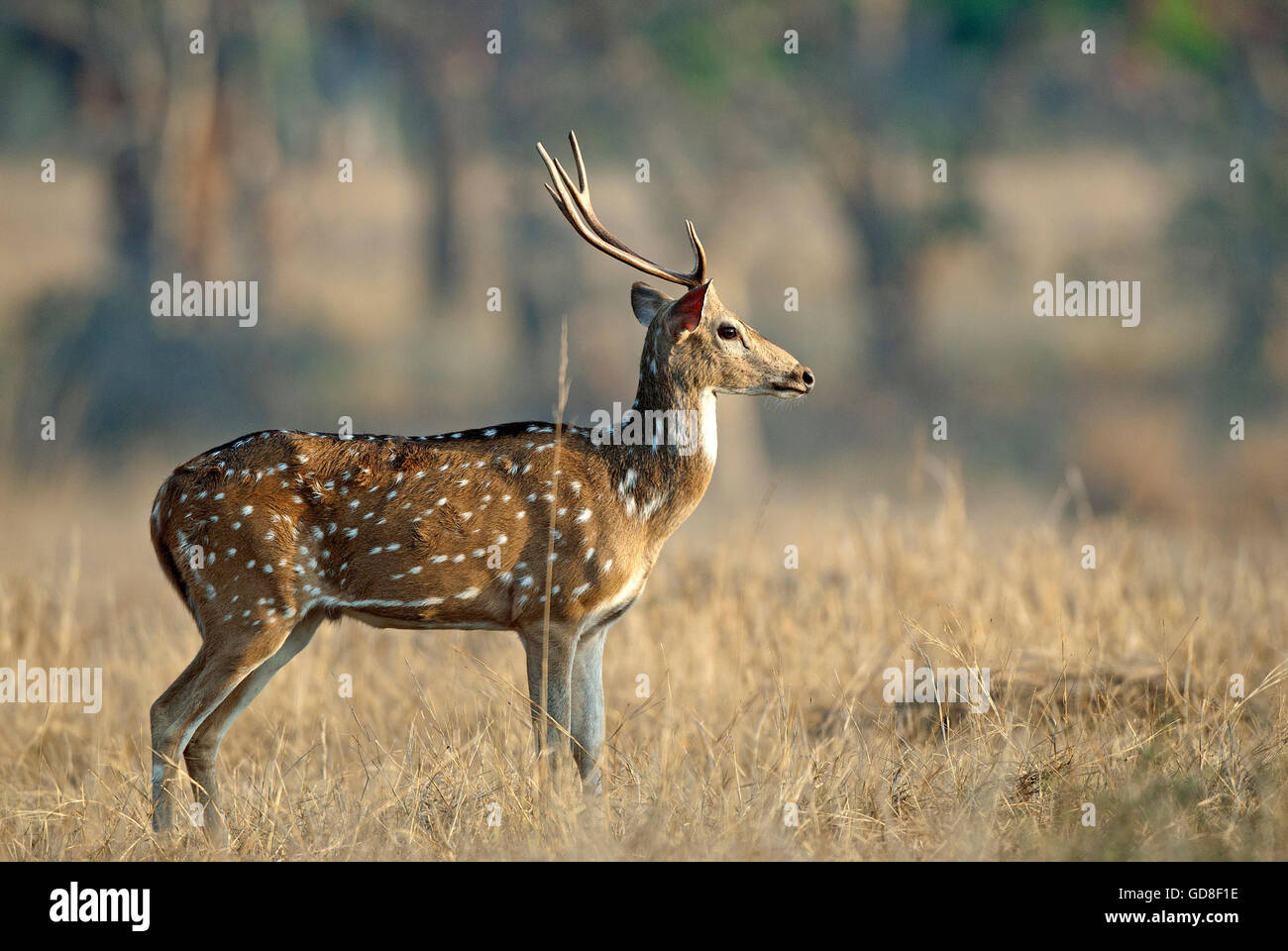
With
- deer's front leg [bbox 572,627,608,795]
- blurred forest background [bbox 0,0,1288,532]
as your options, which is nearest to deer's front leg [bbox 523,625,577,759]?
deer's front leg [bbox 572,627,608,795]

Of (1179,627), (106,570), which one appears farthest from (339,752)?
(106,570)

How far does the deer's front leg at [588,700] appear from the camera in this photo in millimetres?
7020

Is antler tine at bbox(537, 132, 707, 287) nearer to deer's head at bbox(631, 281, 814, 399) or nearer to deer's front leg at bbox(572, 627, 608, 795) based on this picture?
deer's head at bbox(631, 281, 814, 399)

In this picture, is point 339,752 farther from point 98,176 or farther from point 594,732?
point 98,176

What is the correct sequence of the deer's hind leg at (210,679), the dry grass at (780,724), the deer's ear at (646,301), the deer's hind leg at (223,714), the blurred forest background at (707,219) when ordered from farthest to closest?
1. the blurred forest background at (707,219)
2. the deer's ear at (646,301)
3. the deer's hind leg at (223,714)
4. the deer's hind leg at (210,679)
5. the dry grass at (780,724)

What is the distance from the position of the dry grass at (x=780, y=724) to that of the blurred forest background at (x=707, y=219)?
8186mm

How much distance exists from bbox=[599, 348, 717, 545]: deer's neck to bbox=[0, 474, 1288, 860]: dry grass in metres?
0.86

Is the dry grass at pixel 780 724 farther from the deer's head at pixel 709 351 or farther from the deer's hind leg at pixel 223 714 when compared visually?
the deer's head at pixel 709 351

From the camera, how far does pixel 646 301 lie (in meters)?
7.62

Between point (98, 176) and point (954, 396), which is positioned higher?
point (98, 176)

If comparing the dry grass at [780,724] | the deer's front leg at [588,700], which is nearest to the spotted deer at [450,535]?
the deer's front leg at [588,700]

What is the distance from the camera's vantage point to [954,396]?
1037 inches

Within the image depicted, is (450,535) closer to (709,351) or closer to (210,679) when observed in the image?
(210,679)
